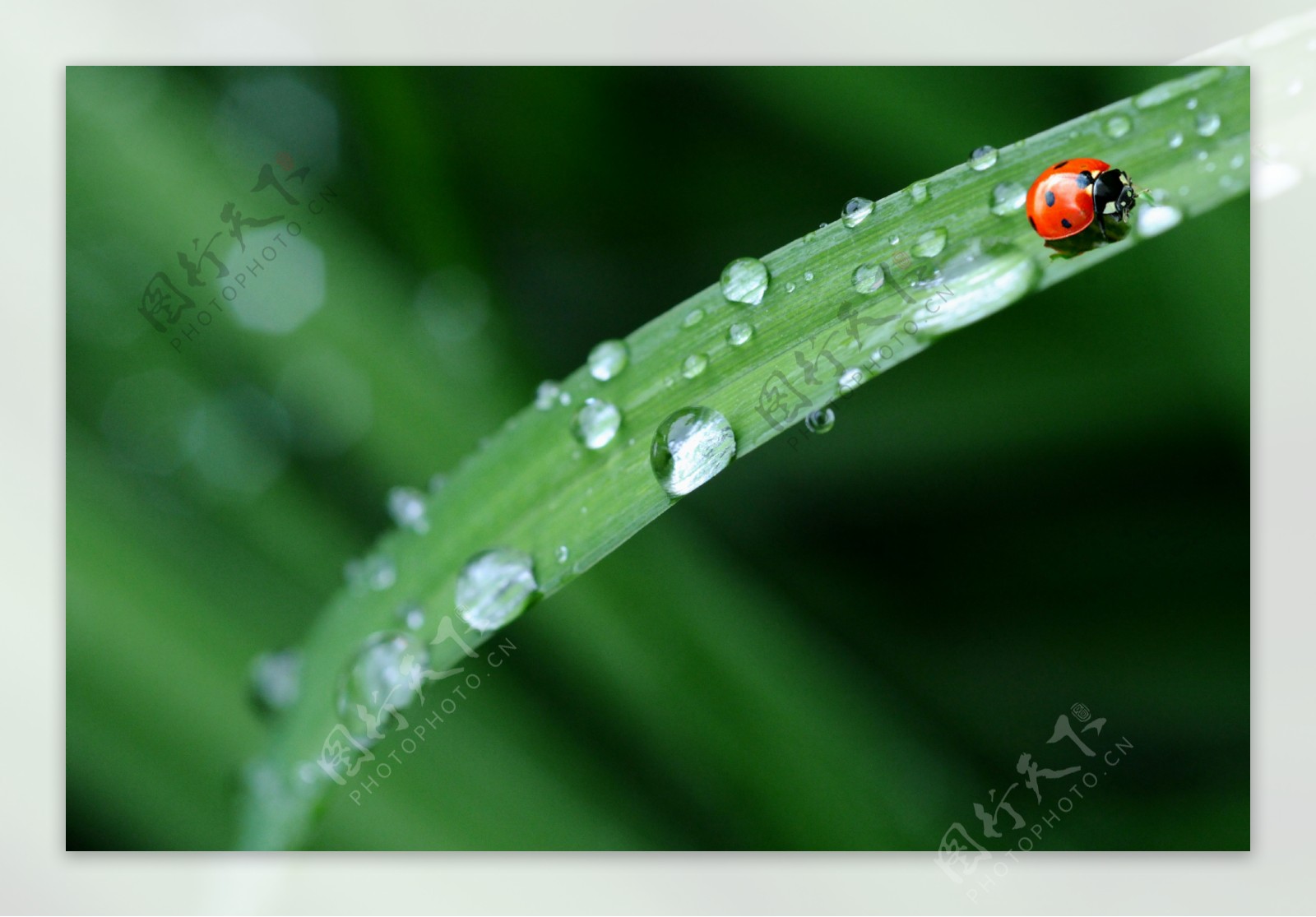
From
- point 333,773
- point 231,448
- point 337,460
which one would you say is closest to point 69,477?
point 231,448

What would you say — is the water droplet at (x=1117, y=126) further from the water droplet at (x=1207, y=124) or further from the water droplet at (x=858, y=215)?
the water droplet at (x=858, y=215)

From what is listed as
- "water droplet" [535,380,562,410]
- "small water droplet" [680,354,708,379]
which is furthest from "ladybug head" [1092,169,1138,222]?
"water droplet" [535,380,562,410]

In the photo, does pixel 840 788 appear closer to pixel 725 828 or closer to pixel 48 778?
pixel 725 828

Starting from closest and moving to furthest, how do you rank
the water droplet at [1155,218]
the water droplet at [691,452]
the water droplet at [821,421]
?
the water droplet at [691,452] → the water droplet at [1155,218] → the water droplet at [821,421]

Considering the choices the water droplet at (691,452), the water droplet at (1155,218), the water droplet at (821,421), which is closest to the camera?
the water droplet at (691,452)

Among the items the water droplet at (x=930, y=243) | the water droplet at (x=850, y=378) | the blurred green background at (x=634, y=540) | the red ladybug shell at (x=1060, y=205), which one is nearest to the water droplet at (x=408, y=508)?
the blurred green background at (x=634, y=540)

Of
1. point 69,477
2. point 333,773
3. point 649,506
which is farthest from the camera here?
point 69,477

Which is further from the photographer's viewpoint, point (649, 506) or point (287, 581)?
point (287, 581)
